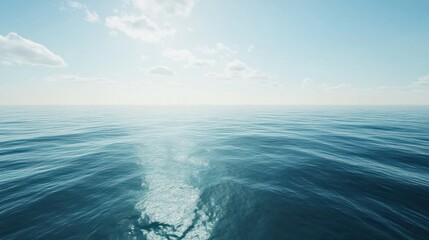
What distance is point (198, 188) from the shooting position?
8781 millimetres

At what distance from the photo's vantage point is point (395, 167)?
11.3 metres

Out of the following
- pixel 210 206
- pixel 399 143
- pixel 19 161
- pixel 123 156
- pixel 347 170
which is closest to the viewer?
→ pixel 210 206

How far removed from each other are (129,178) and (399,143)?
25300 mm

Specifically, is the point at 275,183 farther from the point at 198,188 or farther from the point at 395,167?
the point at 395,167

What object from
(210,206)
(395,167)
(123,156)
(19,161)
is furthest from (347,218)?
(19,161)

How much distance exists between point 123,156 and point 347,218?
14.7 meters

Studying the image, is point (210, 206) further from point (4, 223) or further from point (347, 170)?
point (347, 170)

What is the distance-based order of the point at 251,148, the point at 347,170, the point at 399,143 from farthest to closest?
1. the point at 399,143
2. the point at 251,148
3. the point at 347,170

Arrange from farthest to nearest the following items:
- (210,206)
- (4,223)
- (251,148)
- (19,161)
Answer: (251,148), (19,161), (210,206), (4,223)

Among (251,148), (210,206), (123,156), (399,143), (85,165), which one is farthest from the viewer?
(399,143)

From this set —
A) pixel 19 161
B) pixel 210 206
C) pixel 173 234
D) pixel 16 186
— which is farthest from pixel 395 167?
pixel 19 161

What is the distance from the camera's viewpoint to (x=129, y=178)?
32.8 ft

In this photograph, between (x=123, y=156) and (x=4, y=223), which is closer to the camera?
(x=4, y=223)

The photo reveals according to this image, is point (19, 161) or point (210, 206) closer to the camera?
point (210, 206)
